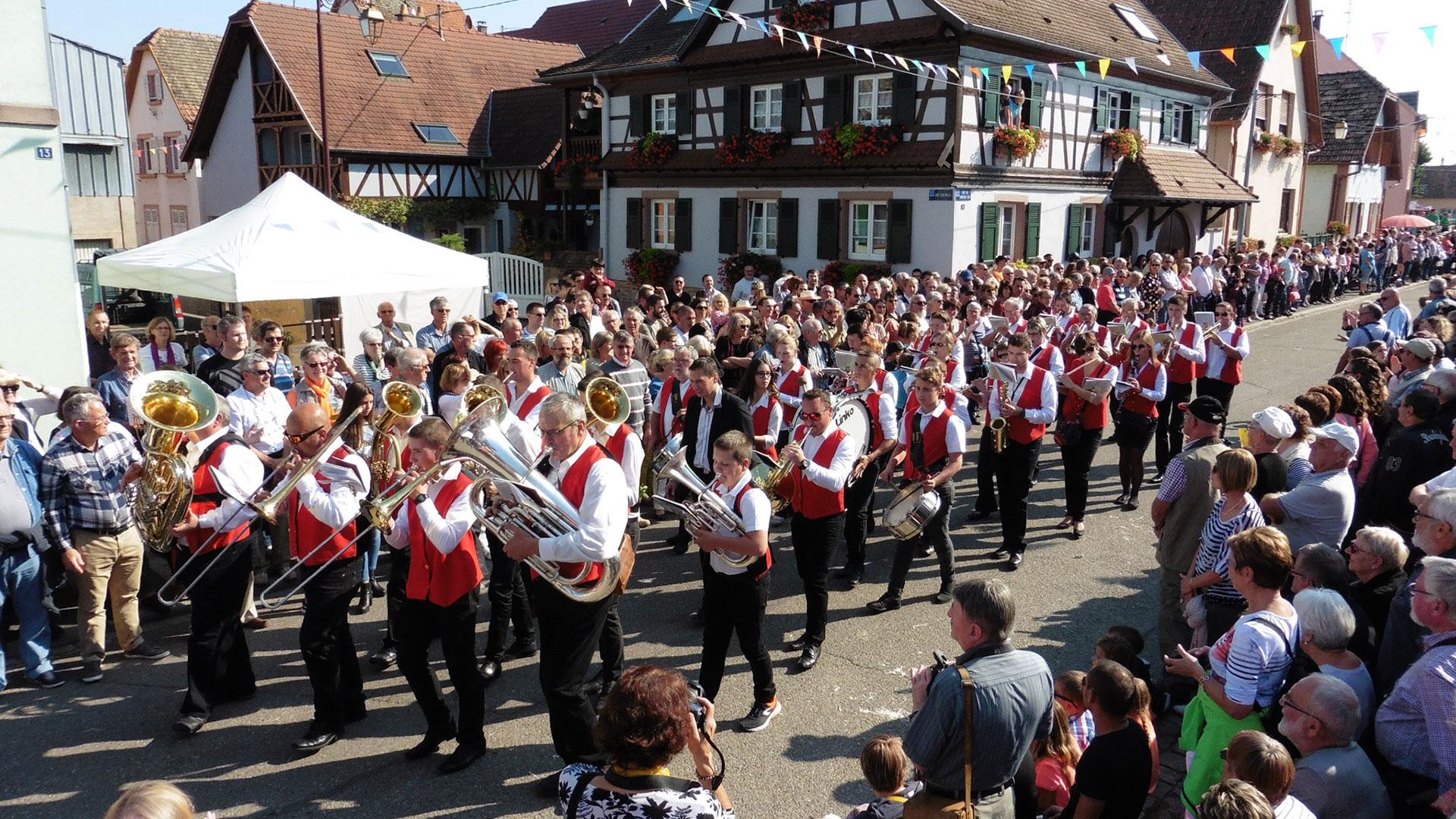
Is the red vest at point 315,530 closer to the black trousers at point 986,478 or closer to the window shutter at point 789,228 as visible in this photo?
the black trousers at point 986,478

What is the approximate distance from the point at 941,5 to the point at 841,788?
18.1 metres

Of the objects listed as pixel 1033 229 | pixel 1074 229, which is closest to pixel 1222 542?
pixel 1033 229

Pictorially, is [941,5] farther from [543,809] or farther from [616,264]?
[543,809]

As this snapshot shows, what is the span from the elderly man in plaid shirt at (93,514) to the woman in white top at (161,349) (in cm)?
368

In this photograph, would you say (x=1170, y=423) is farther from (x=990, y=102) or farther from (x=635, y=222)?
(x=635, y=222)

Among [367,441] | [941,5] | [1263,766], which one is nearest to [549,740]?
[367,441]

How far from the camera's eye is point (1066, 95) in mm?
23469

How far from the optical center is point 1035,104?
22.7 meters

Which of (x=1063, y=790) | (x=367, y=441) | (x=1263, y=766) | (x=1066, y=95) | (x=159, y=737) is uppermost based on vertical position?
(x=1066, y=95)

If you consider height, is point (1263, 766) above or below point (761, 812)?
above

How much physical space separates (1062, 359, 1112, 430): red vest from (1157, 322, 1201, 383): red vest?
1.53m

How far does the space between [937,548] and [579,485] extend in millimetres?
3598

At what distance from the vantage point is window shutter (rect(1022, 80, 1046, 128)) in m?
22.6

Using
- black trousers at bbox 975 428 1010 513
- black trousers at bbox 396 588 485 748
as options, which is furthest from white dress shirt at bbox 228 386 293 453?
black trousers at bbox 975 428 1010 513
